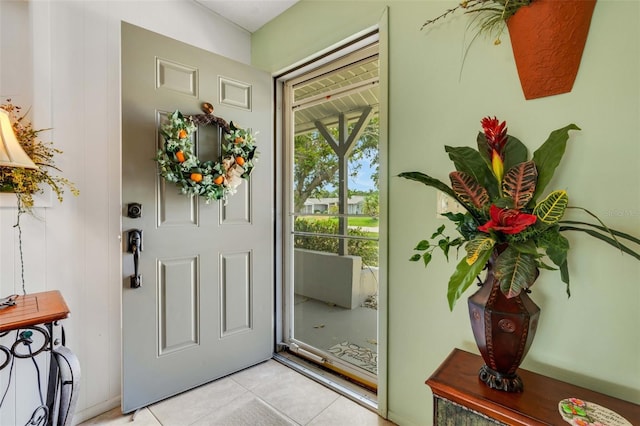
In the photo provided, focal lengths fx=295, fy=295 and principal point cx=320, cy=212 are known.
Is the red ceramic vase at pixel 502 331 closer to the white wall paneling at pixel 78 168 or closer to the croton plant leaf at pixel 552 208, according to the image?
the croton plant leaf at pixel 552 208

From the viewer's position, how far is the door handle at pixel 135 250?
5.43 ft

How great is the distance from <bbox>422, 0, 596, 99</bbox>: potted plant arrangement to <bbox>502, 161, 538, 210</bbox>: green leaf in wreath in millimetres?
405

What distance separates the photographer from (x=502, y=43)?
50.3 inches

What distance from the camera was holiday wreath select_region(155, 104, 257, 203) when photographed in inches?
66.0

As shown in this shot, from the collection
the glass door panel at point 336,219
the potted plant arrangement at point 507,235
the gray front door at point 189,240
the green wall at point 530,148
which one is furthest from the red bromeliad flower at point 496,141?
the gray front door at point 189,240

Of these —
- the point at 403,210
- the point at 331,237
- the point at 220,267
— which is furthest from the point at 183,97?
the point at 403,210

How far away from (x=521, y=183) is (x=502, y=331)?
1.68 ft

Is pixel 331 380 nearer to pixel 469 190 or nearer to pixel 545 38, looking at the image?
pixel 469 190

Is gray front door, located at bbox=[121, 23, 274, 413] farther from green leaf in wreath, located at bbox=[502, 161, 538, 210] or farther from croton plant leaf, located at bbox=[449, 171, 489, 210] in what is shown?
green leaf in wreath, located at bbox=[502, 161, 538, 210]

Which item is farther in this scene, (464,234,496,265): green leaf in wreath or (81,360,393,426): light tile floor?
(81,360,393,426): light tile floor

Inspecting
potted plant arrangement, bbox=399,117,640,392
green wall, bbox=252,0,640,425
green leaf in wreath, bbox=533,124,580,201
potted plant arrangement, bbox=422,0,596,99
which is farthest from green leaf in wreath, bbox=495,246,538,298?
potted plant arrangement, bbox=422,0,596,99

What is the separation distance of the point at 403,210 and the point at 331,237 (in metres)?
0.72

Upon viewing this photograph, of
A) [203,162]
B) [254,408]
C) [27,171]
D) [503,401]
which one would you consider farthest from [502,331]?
[27,171]

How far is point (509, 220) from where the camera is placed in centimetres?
93
